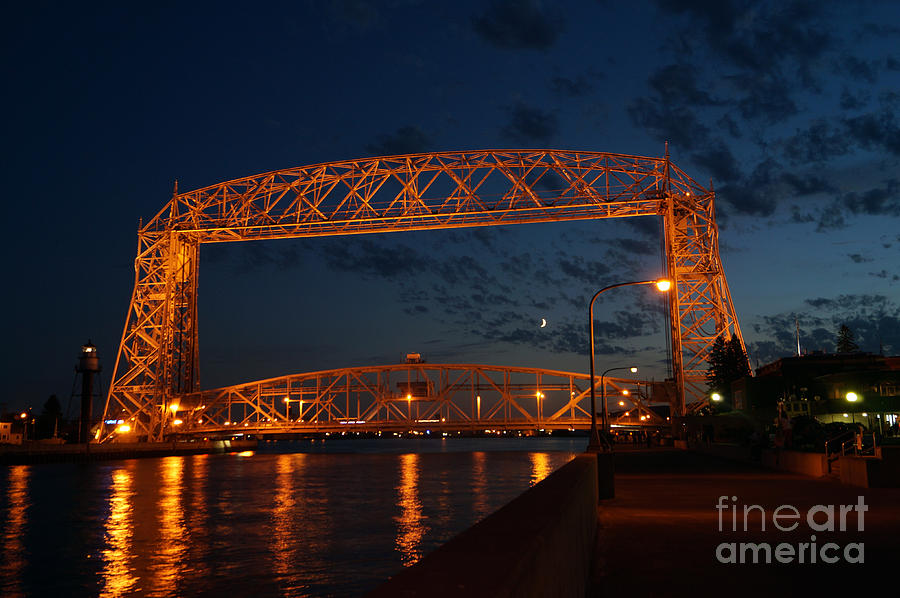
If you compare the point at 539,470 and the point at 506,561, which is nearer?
the point at 506,561

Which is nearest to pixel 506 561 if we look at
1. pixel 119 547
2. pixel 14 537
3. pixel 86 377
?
pixel 119 547

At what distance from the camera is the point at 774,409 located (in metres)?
61.8

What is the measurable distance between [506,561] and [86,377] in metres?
101

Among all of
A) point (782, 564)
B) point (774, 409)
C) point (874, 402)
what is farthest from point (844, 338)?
point (782, 564)

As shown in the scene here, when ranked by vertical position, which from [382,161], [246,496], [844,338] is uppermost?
[382,161]

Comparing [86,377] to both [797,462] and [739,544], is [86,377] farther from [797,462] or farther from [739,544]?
[739,544]

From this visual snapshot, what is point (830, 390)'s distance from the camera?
55406 mm

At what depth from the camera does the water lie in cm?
1978

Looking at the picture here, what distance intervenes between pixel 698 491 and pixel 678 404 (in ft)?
144

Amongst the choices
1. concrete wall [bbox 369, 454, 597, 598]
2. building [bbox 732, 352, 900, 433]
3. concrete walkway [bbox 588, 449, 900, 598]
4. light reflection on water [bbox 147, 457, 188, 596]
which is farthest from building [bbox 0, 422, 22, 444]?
concrete wall [bbox 369, 454, 597, 598]

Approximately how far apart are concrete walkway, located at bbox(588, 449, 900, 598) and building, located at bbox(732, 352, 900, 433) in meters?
25.7

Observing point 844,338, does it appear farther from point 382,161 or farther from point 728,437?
point 382,161

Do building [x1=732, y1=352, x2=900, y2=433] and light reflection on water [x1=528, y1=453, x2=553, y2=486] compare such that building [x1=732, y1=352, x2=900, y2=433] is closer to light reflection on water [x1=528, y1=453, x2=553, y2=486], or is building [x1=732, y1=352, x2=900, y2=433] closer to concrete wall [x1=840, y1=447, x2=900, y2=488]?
light reflection on water [x1=528, y1=453, x2=553, y2=486]

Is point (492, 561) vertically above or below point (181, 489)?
above
